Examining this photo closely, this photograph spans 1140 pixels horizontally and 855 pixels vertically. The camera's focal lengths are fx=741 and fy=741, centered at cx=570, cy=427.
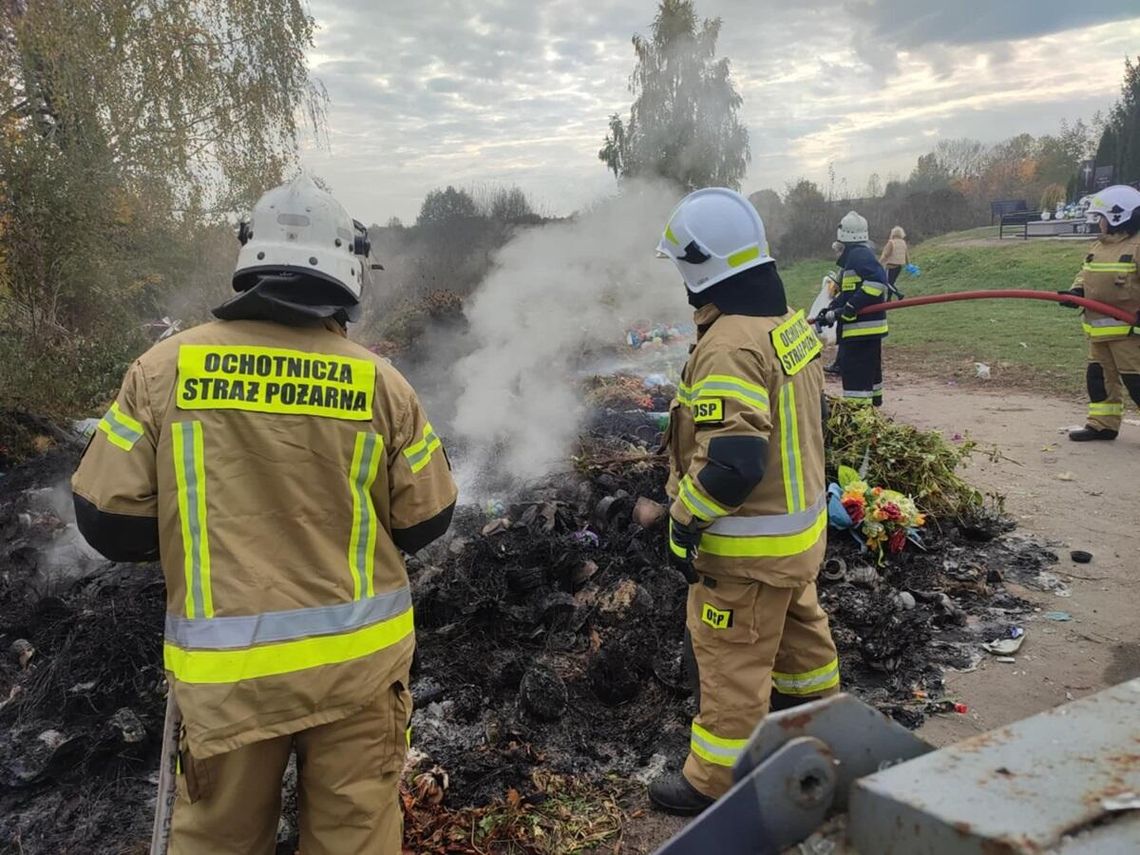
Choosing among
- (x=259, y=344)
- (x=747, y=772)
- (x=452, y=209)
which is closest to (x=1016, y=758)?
(x=747, y=772)

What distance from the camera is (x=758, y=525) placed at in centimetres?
263

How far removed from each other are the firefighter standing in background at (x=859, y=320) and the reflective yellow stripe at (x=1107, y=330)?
5.87 feet

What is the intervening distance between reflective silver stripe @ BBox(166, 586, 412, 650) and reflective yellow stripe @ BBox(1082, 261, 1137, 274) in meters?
7.58

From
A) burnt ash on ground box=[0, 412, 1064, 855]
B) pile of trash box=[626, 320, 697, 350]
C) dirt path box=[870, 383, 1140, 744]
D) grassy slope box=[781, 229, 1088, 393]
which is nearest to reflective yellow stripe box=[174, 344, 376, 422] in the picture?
burnt ash on ground box=[0, 412, 1064, 855]

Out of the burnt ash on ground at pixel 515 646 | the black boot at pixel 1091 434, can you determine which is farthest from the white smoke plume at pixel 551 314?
the black boot at pixel 1091 434

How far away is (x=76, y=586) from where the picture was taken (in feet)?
14.2

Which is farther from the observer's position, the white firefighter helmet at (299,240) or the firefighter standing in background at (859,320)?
the firefighter standing in background at (859,320)

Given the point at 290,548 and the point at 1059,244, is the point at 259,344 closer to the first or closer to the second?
the point at 290,548

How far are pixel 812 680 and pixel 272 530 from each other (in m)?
2.13

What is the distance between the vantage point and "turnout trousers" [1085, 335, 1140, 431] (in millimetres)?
6816

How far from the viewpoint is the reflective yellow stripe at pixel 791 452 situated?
2625 mm

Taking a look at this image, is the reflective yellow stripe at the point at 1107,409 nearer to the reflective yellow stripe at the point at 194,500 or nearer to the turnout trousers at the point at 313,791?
the turnout trousers at the point at 313,791

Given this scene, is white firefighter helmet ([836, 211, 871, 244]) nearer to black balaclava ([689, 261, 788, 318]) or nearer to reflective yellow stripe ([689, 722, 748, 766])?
black balaclava ([689, 261, 788, 318])

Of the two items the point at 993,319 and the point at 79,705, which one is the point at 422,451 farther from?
the point at 993,319
